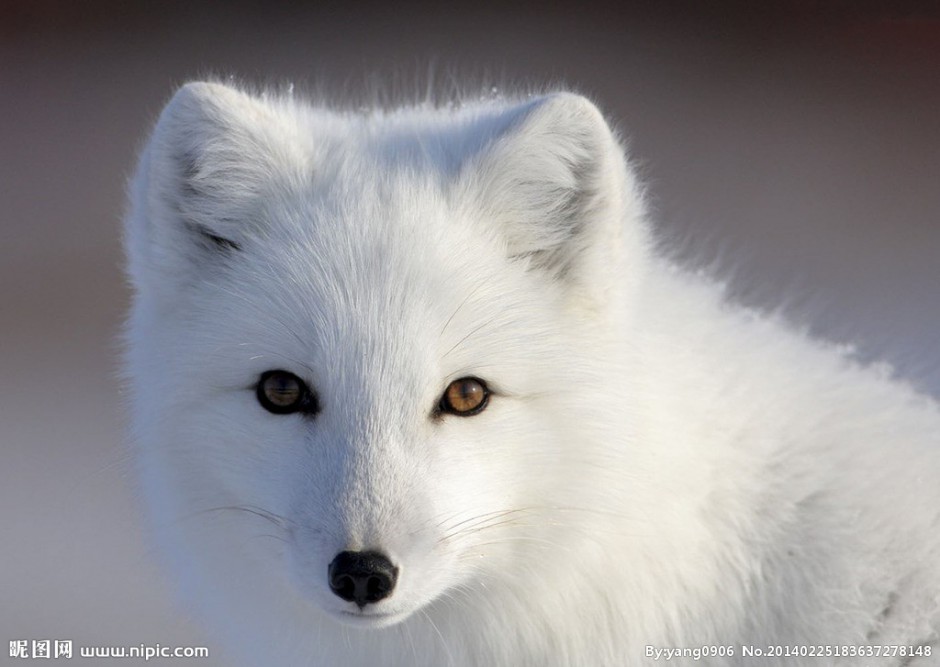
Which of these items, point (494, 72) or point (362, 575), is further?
point (494, 72)

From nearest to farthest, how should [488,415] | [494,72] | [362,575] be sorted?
[362,575] < [488,415] < [494,72]

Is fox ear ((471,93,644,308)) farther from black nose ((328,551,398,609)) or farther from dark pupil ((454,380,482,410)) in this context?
black nose ((328,551,398,609))

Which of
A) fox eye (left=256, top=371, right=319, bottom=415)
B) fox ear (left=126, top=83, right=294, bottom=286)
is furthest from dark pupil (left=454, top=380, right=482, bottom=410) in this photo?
fox ear (left=126, top=83, right=294, bottom=286)

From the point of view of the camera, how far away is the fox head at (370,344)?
2354 millimetres

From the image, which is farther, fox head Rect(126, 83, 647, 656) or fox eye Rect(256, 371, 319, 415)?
fox eye Rect(256, 371, 319, 415)

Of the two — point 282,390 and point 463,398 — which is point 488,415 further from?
point 282,390

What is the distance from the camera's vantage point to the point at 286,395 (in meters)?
2.47

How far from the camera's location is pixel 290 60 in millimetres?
6141

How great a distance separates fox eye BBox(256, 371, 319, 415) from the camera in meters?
2.47

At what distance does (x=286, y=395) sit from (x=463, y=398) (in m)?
0.36

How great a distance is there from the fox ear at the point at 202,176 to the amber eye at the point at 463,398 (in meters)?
0.61

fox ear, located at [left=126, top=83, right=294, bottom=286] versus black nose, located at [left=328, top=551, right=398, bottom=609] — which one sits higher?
fox ear, located at [left=126, top=83, right=294, bottom=286]

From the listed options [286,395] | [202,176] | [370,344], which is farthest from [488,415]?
[202,176]

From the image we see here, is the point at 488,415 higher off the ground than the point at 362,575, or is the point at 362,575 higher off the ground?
the point at 488,415
